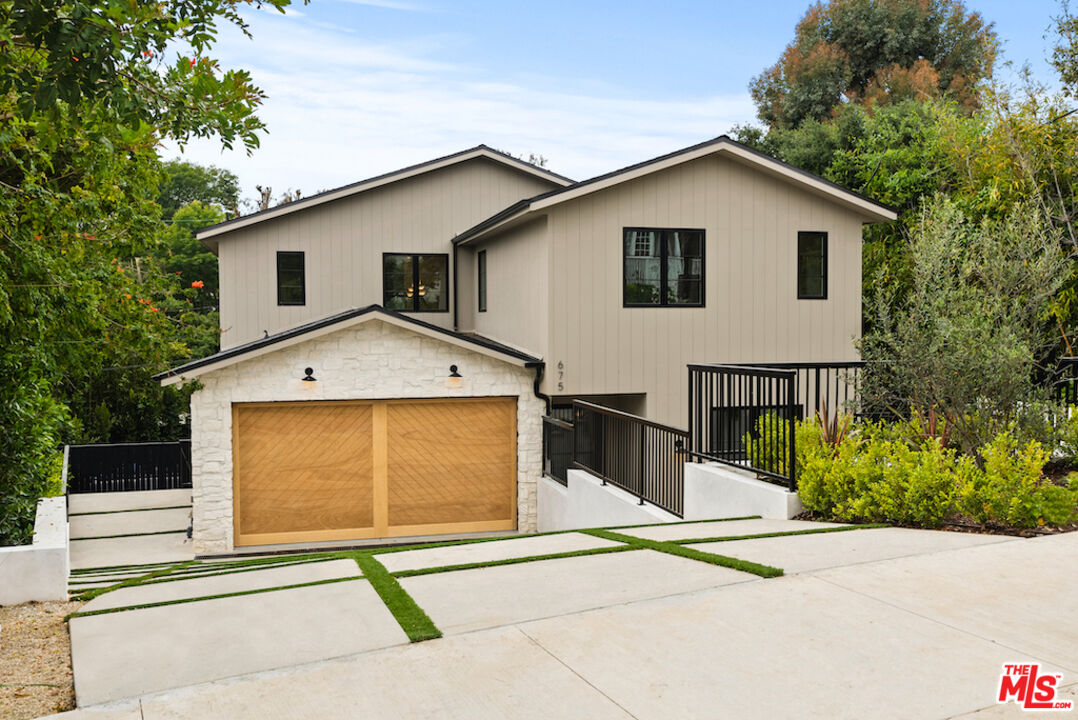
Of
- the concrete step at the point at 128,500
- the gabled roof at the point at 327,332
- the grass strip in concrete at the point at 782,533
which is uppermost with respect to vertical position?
the gabled roof at the point at 327,332

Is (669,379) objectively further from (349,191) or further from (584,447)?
(349,191)

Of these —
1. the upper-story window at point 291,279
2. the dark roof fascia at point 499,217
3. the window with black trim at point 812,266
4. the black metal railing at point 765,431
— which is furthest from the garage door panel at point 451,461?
the window with black trim at point 812,266

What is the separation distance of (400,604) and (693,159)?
10786 millimetres

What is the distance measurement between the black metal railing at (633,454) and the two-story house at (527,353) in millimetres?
1316

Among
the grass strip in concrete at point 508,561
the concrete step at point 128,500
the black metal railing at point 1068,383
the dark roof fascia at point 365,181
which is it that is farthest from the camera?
the dark roof fascia at point 365,181

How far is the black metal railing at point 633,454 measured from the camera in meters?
10.1

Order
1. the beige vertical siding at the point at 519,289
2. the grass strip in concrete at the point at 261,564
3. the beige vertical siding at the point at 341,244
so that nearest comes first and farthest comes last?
the grass strip in concrete at the point at 261,564 → the beige vertical siding at the point at 519,289 → the beige vertical siding at the point at 341,244

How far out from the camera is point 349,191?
706 inches

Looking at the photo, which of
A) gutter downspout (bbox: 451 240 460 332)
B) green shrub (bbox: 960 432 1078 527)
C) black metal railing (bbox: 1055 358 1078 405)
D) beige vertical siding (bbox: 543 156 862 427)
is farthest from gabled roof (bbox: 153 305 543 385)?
green shrub (bbox: 960 432 1078 527)

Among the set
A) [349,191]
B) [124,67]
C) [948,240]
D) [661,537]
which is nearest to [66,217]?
[124,67]

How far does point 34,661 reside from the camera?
4895 mm

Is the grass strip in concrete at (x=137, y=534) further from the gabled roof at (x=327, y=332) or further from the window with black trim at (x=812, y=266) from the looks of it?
the window with black trim at (x=812, y=266)

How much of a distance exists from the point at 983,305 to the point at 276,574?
683 cm

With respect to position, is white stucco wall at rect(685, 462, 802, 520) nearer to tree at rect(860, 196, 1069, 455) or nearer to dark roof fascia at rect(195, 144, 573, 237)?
tree at rect(860, 196, 1069, 455)
